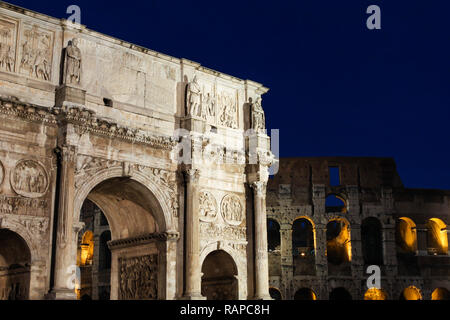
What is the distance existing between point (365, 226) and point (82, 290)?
17.0 meters

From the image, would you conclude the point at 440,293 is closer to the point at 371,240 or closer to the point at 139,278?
the point at 371,240

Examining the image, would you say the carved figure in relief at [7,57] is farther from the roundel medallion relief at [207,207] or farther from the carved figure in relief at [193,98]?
the roundel medallion relief at [207,207]

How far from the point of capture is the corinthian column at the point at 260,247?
19531 mm

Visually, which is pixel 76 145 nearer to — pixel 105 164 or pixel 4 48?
pixel 105 164

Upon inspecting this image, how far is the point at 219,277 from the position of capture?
20156 mm

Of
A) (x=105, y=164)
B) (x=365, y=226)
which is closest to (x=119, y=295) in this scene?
(x=105, y=164)

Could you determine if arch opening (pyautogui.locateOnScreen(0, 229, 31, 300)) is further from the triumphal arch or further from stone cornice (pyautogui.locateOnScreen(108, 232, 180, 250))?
stone cornice (pyautogui.locateOnScreen(108, 232, 180, 250))

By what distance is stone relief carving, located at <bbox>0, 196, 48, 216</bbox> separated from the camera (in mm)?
15000

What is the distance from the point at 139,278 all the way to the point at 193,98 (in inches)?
235

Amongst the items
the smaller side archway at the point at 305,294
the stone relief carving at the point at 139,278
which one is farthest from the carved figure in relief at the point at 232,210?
the smaller side archway at the point at 305,294

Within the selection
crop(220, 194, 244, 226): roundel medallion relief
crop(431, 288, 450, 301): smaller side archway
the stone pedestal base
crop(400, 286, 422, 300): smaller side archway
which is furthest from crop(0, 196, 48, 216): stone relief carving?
crop(431, 288, 450, 301): smaller side archway

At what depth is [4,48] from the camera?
15945 mm

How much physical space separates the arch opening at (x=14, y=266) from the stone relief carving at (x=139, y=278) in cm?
419

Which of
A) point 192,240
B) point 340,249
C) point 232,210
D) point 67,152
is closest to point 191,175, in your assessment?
point 192,240
